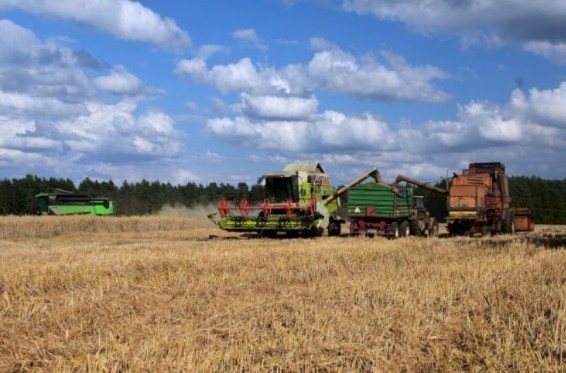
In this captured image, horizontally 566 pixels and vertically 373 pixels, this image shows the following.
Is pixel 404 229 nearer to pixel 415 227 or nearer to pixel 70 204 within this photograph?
pixel 415 227

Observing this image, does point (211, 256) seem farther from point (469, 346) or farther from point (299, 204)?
point (299, 204)

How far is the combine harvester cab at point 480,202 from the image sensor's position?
2303 centimetres

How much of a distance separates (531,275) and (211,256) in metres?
6.48

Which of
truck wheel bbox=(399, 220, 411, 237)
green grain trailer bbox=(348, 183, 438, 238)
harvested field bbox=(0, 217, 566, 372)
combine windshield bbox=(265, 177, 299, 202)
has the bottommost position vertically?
harvested field bbox=(0, 217, 566, 372)

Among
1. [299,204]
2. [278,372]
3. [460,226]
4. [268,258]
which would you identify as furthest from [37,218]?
[278,372]

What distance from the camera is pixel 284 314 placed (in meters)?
7.16

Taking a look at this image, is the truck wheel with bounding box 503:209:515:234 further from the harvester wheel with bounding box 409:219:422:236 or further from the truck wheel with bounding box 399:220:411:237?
the truck wheel with bounding box 399:220:411:237

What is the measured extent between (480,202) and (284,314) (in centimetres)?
1761

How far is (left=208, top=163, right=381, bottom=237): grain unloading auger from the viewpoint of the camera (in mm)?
23062

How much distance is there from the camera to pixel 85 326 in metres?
7.22

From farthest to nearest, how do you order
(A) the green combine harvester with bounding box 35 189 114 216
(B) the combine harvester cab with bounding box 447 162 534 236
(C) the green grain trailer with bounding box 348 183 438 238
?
(A) the green combine harvester with bounding box 35 189 114 216 → (B) the combine harvester cab with bounding box 447 162 534 236 → (C) the green grain trailer with bounding box 348 183 438 238

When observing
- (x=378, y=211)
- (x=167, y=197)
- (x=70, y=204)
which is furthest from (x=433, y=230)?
(x=167, y=197)

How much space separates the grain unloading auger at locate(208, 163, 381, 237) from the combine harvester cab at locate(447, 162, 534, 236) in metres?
3.61

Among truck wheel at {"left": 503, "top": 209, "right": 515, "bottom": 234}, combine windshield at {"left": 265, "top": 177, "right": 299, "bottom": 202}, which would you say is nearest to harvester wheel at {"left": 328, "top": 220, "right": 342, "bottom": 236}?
combine windshield at {"left": 265, "top": 177, "right": 299, "bottom": 202}
